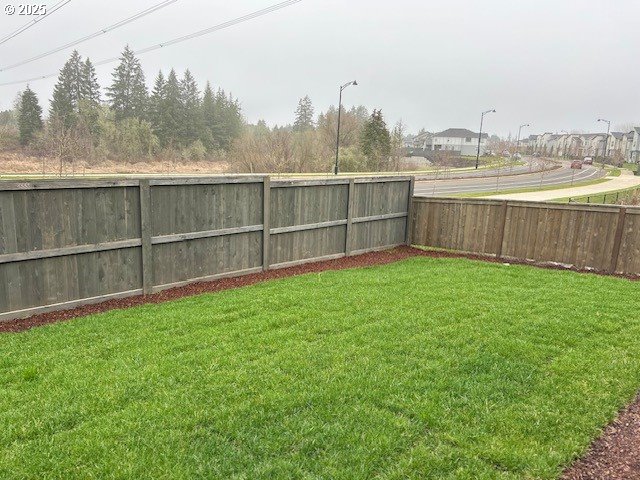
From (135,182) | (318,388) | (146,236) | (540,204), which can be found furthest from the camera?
(540,204)

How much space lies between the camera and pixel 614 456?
3381mm

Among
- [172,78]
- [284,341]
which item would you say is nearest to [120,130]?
[172,78]

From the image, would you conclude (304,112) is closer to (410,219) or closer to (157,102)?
(157,102)

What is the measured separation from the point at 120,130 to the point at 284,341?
62164 mm

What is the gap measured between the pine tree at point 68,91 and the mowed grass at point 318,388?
64.0 metres

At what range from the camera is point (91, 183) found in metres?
6.45

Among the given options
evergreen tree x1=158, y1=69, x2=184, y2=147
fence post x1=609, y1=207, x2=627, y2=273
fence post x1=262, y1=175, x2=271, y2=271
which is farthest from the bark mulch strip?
evergreen tree x1=158, y1=69, x2=184, y2=147

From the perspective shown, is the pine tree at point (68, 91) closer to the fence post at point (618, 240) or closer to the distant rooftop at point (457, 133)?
the fence post at point (618, 240)

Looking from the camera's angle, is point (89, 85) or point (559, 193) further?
point (89, 85)

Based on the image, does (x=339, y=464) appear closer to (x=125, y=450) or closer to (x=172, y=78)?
(x=125, y=450)

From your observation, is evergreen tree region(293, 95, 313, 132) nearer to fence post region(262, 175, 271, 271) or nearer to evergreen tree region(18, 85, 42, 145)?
evergreen tree region(18, 85, 42, 145)

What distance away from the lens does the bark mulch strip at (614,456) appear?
10.4 ft

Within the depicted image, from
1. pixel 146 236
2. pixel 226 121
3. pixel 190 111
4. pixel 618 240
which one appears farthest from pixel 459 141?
pixel 146 236

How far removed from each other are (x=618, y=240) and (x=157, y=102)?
66.8 meters
